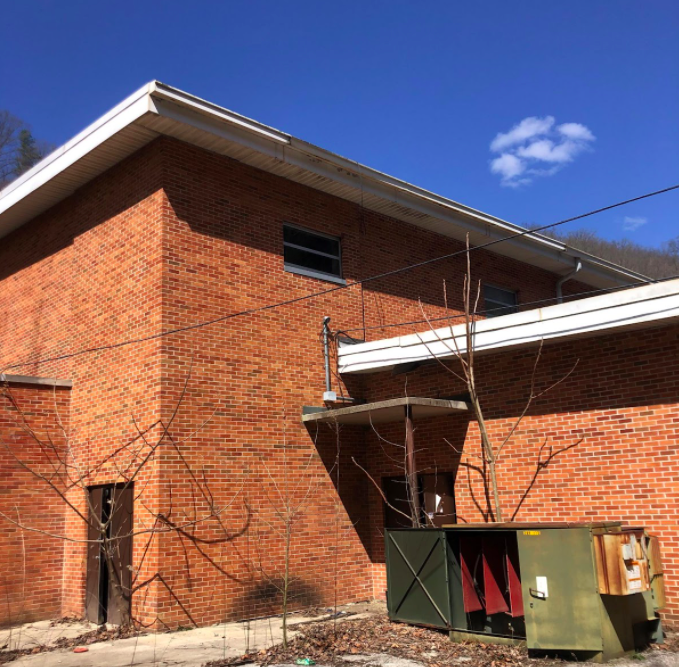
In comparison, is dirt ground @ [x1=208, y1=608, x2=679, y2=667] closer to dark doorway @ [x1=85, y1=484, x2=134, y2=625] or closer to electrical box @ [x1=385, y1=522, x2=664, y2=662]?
electrical box @ [x1=385, y1=522, x2=664, y2=662]

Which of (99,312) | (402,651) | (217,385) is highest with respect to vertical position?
(99,312)

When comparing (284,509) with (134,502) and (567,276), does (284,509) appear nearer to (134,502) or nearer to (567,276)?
(134,502)

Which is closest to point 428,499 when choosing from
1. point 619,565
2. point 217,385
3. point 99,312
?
point 217,385

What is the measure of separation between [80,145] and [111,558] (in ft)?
22.1

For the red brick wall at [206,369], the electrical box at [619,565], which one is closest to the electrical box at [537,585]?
the electrical box at [619,565]

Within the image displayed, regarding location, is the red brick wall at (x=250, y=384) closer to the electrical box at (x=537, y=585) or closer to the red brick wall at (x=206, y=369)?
the red brick wall at (x=206, y=369)

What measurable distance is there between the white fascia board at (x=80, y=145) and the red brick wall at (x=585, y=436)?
6.37 m

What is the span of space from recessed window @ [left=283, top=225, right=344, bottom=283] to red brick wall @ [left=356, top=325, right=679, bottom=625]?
120 inches

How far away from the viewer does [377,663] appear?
750 centimetres

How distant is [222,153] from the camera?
11.8m

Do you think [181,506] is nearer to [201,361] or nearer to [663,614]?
[201,361]

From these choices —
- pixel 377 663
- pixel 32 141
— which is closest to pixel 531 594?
pixel 377 663

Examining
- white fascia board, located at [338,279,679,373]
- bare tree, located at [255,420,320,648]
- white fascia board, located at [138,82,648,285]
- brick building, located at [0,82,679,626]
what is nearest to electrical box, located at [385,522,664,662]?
brick building, located at [0,82,679,626]

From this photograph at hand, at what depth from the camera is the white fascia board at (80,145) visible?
1056 cm
